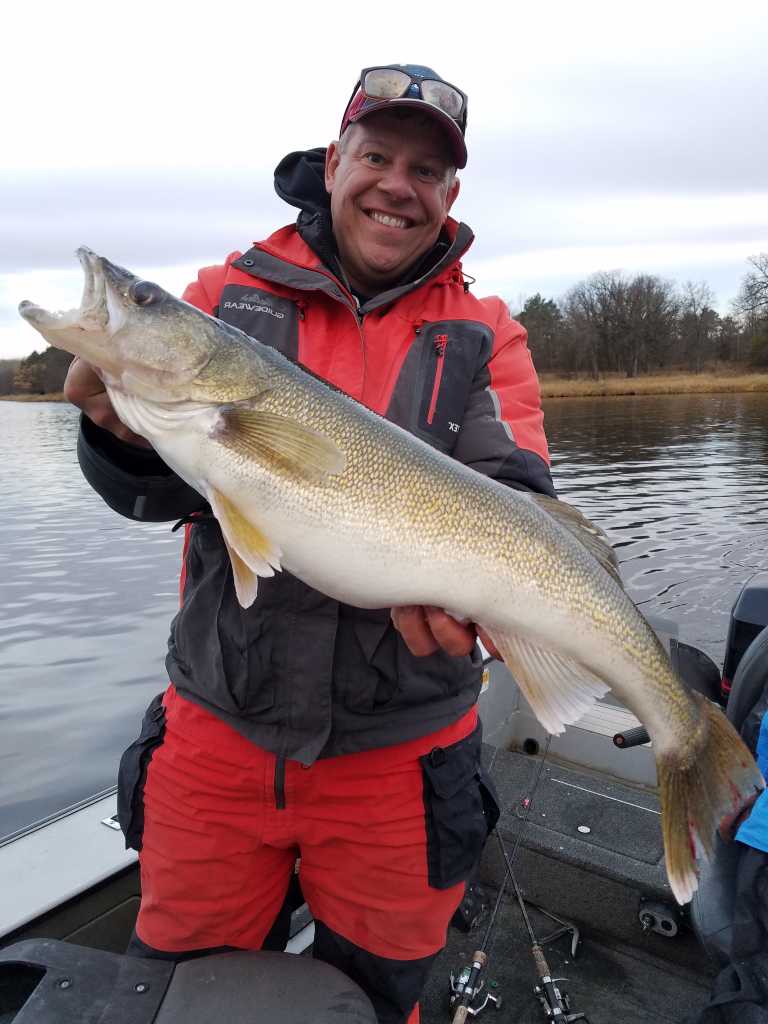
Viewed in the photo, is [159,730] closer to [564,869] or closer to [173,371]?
[173,371]

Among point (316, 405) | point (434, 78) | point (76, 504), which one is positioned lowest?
point (76, 504)

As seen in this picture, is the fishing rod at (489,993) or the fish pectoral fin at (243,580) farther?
the fishing rod at (489,993)

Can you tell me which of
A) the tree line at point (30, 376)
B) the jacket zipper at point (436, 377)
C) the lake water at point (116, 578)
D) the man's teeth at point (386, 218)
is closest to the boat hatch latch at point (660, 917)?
the jacket zipper at point (436, 377)

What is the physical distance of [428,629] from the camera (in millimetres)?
2492

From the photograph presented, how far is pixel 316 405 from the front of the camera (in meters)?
2.51

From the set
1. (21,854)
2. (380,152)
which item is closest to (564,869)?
(21,854)

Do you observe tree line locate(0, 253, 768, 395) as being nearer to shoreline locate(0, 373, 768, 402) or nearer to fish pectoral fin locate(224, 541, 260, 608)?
shoreline locate(0, 373, 768, 402)

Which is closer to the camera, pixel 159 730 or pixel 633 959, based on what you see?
pixel 159 730

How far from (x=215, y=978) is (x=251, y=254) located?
2.45m

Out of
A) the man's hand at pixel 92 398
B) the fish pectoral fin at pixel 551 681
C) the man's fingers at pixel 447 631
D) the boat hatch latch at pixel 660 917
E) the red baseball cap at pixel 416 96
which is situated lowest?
the boat hatch latch at pixel 660 917

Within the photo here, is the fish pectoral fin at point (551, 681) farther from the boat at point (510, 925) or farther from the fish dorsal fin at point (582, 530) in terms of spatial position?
the boat at point (510, 925)

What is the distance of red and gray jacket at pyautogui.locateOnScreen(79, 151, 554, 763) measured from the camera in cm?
255

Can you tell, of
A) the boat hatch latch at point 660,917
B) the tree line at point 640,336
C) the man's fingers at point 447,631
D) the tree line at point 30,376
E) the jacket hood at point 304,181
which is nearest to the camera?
the man's fingers at point 447,631

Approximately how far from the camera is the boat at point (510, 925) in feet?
7.26
